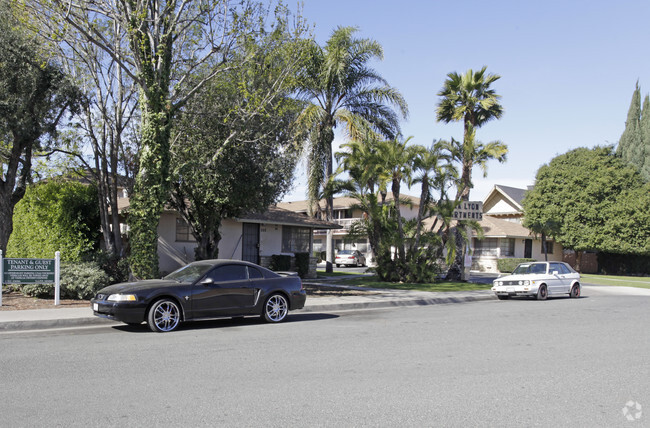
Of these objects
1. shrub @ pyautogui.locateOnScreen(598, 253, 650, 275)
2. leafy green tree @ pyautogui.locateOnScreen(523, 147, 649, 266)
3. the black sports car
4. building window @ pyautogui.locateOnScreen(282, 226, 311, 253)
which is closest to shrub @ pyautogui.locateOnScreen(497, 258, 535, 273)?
leafy green tree @ pyautogui.locateOnScreen(523, 147, 649, 266)

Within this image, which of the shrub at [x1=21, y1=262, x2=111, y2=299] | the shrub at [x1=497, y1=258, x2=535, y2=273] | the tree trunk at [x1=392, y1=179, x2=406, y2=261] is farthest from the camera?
the shrub at [x1=497, y1=258, x2=535, y2=273]

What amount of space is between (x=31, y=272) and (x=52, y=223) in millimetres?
3927

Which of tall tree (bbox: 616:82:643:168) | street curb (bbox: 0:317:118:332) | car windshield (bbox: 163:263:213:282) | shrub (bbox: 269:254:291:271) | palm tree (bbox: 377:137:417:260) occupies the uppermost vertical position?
tall tree (bbox: 616:82:643:168)

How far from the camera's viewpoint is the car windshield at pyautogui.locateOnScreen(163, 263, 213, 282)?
11.1 meters

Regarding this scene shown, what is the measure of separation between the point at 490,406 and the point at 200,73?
52.3ft

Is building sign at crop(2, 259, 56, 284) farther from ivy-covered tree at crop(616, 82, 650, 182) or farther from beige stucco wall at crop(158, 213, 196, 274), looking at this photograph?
ivy-covered tree at crop(616, 82, 650, 182)

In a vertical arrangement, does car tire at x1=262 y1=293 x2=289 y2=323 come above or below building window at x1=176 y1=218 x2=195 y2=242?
below

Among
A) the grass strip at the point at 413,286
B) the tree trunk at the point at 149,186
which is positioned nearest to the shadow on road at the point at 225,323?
the tree trunk at the point at 149,186

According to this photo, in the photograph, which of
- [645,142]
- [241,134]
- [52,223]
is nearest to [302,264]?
[241,134]

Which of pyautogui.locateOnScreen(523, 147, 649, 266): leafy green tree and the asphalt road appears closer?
the asphalt road

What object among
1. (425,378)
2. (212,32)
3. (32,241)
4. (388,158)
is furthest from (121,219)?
(425,378)

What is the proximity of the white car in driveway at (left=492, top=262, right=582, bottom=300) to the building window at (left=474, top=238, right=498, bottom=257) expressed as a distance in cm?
2224

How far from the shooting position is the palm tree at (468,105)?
2544cm

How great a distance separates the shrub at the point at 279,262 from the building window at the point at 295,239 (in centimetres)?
128
